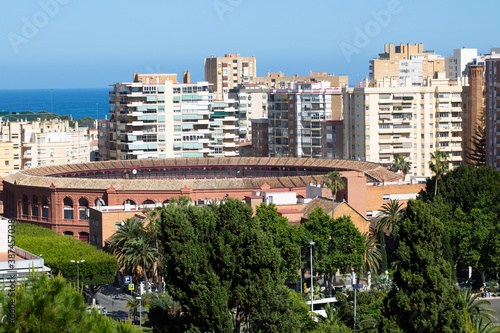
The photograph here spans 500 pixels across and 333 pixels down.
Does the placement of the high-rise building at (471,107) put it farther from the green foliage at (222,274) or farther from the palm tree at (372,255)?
the green foliage at (222,274)

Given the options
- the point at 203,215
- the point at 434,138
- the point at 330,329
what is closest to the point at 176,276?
the point at 203,215

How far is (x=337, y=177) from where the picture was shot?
97.4 m

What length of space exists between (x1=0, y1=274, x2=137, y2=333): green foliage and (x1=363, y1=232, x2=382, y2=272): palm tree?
46.0 meters

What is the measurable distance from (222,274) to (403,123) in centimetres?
10854

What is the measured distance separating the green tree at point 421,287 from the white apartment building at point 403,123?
344ft

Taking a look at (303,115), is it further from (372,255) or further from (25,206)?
(372,255)

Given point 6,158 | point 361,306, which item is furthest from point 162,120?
point 361,306

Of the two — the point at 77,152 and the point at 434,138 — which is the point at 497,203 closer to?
the point at 434,138

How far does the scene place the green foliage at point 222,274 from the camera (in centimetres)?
5269

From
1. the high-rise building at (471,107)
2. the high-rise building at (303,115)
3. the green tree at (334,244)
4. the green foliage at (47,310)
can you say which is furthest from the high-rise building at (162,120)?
the green foliage at (47,310)

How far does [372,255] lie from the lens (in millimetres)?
84688

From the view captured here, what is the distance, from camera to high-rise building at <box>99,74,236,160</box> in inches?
6447

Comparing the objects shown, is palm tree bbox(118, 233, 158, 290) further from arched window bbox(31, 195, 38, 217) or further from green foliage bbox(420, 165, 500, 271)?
arched window bbox(31, 195, 38, 217)

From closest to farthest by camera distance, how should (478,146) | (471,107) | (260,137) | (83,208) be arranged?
(83,208) → (478,146) → (471,107) → (260,137)
